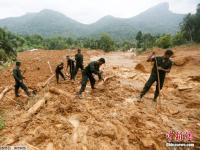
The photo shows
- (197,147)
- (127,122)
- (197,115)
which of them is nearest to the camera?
(197,147)

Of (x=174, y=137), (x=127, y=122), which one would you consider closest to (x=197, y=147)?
(x=174, y=137)

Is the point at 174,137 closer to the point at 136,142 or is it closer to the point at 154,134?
the point at 154,134

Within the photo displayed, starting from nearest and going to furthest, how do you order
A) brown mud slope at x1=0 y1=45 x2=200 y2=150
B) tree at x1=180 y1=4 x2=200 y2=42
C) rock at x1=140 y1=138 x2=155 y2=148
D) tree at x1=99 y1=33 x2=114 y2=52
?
1. rock at x1=140 y1=138 x2=155 y2=148
2. brown mud slope at x1=0 y1=45 x2=200 y2=150
3. tree at x1=180 y1=4 x2=200 y2=42
4. tree at x1=99 y1=33 x2=114 y2=52

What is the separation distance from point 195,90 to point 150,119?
371 cm

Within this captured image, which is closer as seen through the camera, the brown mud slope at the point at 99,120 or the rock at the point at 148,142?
the rock at the point at 148,142

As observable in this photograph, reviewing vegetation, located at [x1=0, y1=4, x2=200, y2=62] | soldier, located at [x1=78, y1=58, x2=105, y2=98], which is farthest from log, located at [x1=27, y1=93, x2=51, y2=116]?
vegetation, located at [x1=0, y1=4, x2=200, y2=62]

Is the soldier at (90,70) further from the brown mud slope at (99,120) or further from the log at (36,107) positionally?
the log at (36,107)

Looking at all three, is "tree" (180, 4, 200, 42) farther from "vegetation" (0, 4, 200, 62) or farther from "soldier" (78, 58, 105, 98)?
"soldier" (78, 58, 105, 98)

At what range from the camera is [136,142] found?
5484 mm

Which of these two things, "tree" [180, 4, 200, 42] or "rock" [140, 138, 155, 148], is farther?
"tree" [180, 4, 200, 42]

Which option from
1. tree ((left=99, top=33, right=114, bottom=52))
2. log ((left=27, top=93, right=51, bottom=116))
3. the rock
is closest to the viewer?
the rock

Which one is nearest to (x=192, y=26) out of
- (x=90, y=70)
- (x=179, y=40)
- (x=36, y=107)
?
(x=179, y=40)

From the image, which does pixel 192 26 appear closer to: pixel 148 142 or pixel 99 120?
pixel 99 120

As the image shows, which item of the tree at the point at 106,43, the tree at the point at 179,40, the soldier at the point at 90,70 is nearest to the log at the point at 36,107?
the soldier at the point at 90,70
